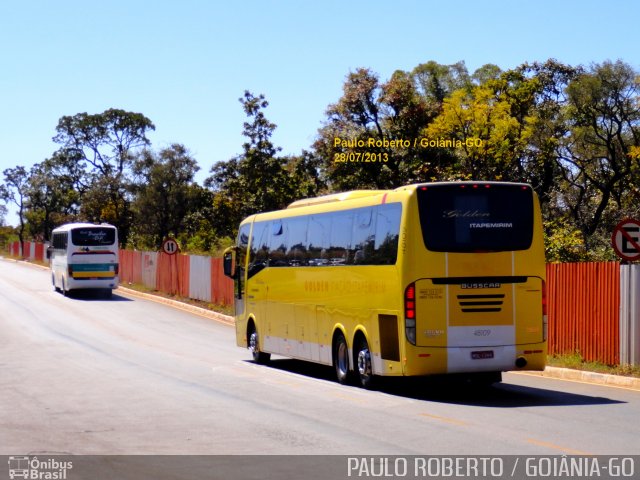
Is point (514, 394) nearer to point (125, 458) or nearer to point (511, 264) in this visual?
point (511, 264)

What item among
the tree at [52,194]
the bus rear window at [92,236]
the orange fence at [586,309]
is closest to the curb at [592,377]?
the orange fence at [586,309]

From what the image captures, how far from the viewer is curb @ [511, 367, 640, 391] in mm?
17048

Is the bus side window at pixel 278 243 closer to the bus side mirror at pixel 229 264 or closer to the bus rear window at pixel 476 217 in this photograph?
the bus side mirror at pixel 229 264

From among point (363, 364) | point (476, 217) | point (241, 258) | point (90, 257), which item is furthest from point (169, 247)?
point (476, 217)

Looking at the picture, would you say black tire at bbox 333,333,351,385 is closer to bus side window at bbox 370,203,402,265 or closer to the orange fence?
bus side window at bbox 370,203,402,265

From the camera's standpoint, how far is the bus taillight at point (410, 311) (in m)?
15.0

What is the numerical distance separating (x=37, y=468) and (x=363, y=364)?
7762 millimetres

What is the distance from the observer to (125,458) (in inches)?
405

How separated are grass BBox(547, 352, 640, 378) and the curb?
343 mm

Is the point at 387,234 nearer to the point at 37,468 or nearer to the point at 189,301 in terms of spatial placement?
the point at 37,468

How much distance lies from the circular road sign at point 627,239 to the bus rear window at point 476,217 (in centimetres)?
281

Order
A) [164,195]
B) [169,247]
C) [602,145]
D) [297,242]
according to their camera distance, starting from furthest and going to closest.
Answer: [164,195] → [602,145] → [169,247] → [297,242]

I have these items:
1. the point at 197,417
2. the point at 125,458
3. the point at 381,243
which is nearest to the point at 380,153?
the point at 381,243

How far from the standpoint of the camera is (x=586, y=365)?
19.3 metres
